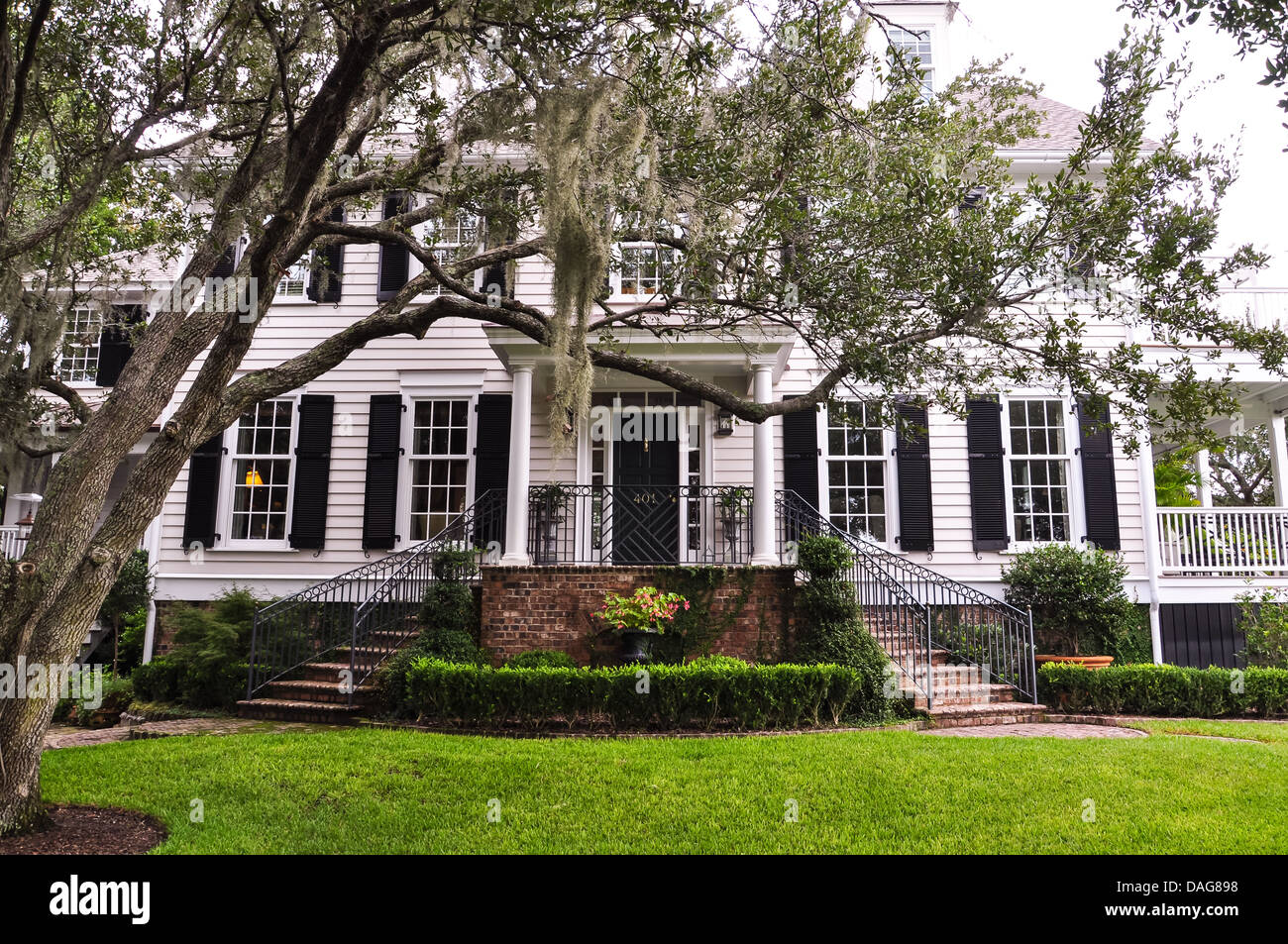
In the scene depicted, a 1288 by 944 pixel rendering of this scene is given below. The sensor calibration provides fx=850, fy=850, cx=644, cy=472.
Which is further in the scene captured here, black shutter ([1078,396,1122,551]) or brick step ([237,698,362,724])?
black shutter ([1078,396,1122,551])

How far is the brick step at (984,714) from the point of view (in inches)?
328

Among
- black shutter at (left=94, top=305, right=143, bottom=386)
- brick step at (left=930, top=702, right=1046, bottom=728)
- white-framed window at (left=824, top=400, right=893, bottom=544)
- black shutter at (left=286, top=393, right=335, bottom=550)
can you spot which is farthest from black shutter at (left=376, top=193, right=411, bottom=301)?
brick step at (left=930, top=702, right=1046, bottom=728)

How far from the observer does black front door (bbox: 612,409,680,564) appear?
10.5 metres

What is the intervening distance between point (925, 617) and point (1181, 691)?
266cm

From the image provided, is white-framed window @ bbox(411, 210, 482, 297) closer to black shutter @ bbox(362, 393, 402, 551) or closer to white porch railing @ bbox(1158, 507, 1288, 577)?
black shutter @ bbox(362, 393, 402, 551)

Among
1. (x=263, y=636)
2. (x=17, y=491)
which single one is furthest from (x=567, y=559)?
(x=17, y=491)

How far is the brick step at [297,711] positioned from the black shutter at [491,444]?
3.46m

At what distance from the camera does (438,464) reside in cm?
1185

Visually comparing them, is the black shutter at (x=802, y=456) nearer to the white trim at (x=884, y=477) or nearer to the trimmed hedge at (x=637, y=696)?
the white trim at (x=884, y=477)

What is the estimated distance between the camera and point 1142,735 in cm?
767

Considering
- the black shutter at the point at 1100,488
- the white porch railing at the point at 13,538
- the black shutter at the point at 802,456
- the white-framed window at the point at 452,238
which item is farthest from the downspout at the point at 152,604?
the black shutter at the point at 1100,488

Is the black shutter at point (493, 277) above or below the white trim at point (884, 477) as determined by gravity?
above

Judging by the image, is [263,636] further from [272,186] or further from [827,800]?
[827,800]

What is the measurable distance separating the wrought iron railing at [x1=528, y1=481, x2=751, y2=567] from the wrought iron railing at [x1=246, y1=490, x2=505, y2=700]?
74cm
